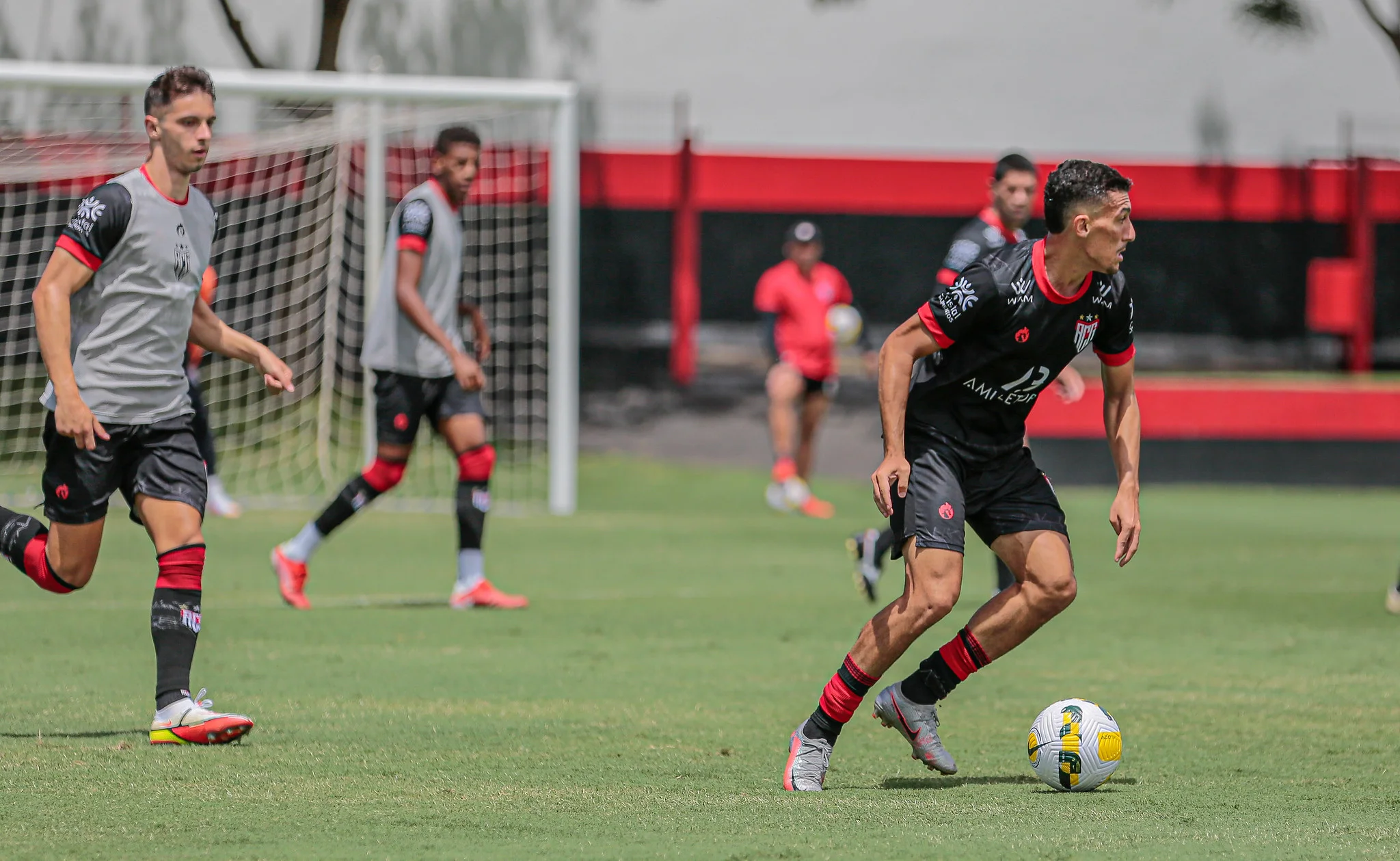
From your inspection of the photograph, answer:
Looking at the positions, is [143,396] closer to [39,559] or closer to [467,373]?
[39,559]

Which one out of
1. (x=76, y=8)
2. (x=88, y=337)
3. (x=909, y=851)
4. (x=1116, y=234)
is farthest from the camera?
(x=76, y=8)

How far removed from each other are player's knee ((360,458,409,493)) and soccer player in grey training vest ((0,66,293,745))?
298 centimetres

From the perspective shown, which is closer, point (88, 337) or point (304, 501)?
point (88, 337)

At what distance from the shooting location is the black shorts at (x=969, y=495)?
5.43 m

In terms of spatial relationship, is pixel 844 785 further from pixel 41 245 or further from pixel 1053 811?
pixel 41 245

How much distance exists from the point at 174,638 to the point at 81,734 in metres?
0.46

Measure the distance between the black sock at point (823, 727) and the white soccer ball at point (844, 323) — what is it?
10.2 metres

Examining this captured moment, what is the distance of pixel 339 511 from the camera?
8.95 m

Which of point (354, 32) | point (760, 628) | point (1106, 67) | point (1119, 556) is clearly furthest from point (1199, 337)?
point (1119, 556)

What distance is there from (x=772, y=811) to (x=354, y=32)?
63.3 feet

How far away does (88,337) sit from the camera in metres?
5.86

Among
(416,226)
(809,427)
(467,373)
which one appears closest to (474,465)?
(467,373)

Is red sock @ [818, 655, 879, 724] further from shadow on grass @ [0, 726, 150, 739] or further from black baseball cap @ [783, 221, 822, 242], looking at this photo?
black baseball cap @ [783, 221, 822, 242]

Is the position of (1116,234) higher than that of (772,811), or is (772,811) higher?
(1116,234)
